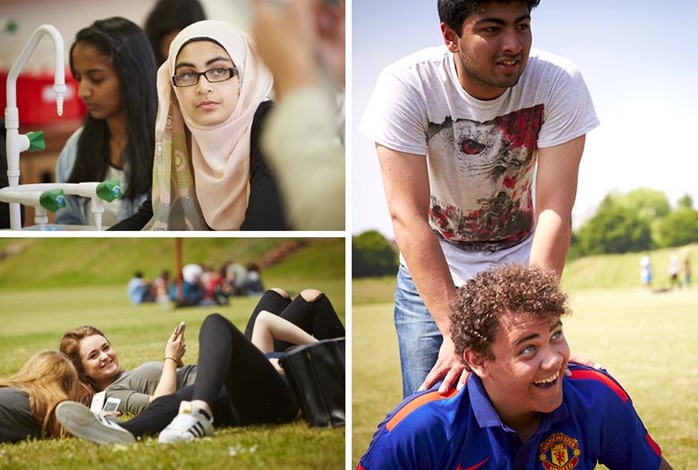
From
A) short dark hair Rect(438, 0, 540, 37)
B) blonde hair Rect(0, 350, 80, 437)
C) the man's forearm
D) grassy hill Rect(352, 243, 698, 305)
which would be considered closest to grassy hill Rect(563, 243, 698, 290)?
grassy hill Rect(352, 243, 698, 305)

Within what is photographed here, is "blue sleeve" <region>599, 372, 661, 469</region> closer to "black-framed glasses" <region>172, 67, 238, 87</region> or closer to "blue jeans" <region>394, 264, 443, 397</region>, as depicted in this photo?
"blue jeans" <region>394, 264, 443, 397</region>

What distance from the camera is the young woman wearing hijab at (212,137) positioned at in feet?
10.1

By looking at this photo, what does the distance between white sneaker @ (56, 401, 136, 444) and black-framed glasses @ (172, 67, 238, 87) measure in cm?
108

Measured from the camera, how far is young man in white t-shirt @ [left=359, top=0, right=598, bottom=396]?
1919 mm

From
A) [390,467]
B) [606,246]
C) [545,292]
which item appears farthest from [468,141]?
[606,246]

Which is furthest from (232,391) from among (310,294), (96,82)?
(96,82)

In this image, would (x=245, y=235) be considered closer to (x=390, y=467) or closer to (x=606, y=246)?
(x=390, y=467)

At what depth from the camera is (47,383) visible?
3137 millimetres

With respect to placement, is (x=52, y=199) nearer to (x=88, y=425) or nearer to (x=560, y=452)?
(x=88, y=425)

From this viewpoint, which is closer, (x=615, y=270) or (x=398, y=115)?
(x=398, y=115)

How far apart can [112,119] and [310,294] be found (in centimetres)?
86

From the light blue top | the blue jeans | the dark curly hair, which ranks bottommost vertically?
the blue jeans

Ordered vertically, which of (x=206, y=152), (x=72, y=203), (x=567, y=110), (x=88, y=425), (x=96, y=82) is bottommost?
(x=88, y=425)

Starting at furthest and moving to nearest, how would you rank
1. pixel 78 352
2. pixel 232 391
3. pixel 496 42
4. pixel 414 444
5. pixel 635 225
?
1. pixel 635 225
2. pixel 78 352
3. pixel 232 391
4. pixel 496 42
5. pixel 414 444
